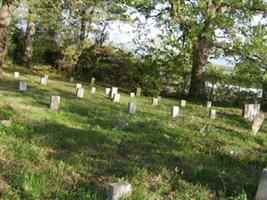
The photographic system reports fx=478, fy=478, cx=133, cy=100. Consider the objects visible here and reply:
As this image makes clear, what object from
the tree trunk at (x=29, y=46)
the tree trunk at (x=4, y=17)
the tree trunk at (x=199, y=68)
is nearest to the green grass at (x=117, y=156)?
the tree trunk at (x=4, y=17)

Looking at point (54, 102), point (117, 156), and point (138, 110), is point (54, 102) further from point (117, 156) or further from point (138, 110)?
point (117, 156)

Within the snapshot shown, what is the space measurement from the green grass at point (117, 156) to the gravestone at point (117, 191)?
0.16m

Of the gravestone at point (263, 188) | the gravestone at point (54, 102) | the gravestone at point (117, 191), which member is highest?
the gravestone at point (54, 102)

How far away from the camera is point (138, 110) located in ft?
48.7

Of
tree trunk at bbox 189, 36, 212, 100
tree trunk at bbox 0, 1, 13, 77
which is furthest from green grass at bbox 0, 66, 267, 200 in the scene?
tree trunk at bbox 189, 36, 212, 100

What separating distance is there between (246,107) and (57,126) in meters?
8.58

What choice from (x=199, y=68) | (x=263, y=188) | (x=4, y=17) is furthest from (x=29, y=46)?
(x=263, y=188)

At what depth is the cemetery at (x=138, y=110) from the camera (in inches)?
270

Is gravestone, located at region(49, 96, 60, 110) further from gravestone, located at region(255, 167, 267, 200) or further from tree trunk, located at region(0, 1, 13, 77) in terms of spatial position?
tree trunk, located at region(0, 1, 13, 77)

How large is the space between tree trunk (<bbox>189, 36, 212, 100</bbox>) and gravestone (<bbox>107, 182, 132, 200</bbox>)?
696 inches

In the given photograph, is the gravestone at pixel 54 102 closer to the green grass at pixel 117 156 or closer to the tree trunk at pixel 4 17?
the green grass at pixel 117 156

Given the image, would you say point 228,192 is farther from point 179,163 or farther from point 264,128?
point 264,128

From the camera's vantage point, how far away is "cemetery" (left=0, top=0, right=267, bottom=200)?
6852 mm

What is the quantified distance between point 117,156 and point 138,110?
6647 millimetres
